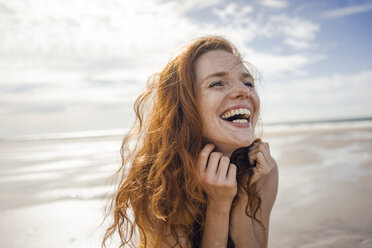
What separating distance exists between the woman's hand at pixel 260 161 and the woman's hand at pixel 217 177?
14.2 inches

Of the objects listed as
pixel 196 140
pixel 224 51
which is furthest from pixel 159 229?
pixel 224 51

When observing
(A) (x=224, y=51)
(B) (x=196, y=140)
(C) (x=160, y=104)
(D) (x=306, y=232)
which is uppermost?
(A) (x=224, y=51)

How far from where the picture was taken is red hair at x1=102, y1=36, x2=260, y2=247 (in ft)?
7.15

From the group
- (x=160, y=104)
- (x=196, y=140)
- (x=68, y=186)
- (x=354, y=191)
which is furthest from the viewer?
(x=68, y=186)

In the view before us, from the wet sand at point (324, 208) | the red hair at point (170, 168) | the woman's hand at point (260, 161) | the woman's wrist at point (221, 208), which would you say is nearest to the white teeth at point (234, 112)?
the red hair at point (170, 168)

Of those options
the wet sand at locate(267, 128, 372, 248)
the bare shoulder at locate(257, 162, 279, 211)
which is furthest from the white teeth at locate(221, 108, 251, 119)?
the wet sand at locate(267, 128, 372, 248)

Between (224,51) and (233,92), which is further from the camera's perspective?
(224,51)

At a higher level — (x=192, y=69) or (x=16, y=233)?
(x=192, y=69)

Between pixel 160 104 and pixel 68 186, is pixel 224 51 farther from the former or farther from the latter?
pixel 68 186

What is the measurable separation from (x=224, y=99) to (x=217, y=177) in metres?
0.68

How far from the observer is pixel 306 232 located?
331 centimetres

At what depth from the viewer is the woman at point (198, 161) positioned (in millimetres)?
2146

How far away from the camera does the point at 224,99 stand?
2.19 metres

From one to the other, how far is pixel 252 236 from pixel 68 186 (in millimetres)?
5615
